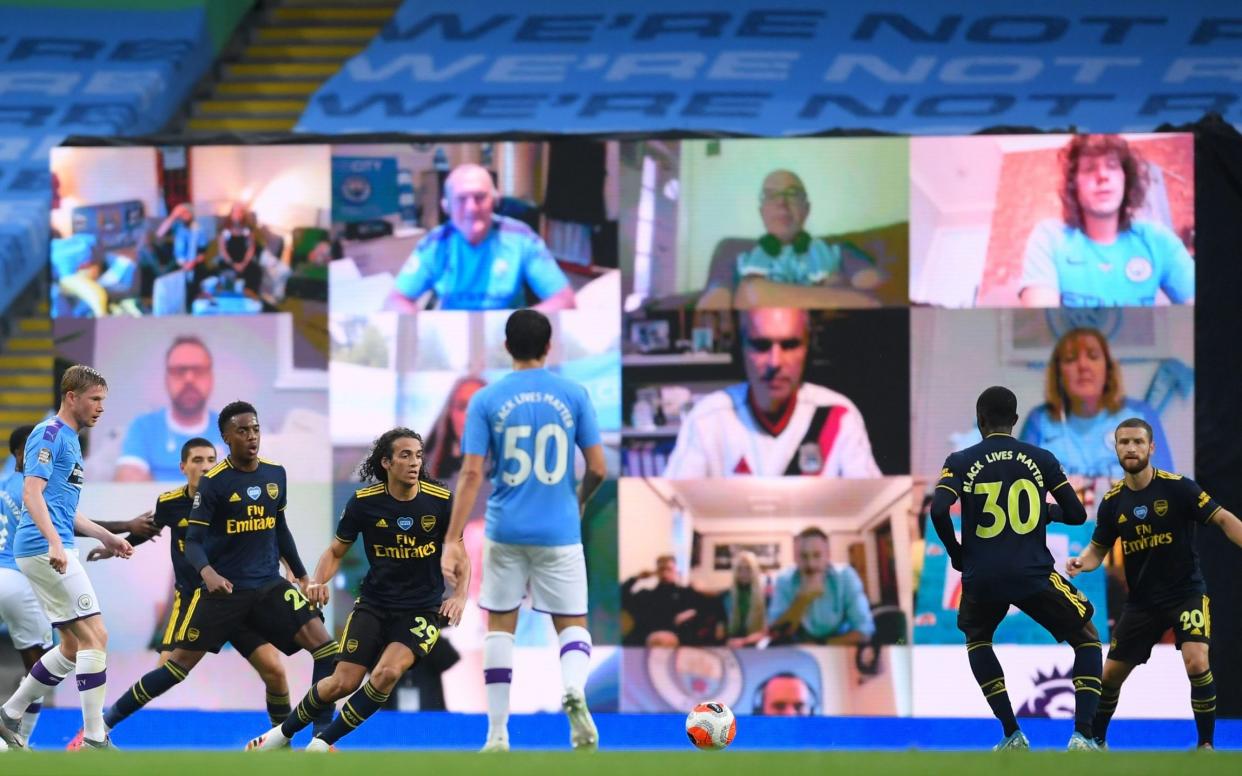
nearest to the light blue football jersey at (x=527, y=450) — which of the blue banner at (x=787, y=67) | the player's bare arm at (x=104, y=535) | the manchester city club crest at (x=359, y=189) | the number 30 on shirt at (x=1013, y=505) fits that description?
the number 30 on shirt at (x=1013, y=505)

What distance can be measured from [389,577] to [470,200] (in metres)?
4.58

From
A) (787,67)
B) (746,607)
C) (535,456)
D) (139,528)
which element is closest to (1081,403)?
(746,607)

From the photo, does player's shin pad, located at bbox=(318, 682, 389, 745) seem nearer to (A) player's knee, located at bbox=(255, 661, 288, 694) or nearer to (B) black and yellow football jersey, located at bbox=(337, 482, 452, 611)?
(B) black and yellow football jersey, located at bbox=(337, 482, 452, 611)

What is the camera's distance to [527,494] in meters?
8.08

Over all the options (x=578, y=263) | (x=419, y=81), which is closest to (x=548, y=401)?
(x=578, y=263)

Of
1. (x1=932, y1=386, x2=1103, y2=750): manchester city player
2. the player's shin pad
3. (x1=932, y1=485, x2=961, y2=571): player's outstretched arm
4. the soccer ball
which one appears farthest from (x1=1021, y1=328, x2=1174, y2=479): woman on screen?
the player's shin pad

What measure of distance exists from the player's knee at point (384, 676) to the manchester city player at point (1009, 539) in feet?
9.24

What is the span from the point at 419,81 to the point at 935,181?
6467 mm

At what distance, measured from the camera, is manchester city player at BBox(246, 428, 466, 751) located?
8547 millimetres

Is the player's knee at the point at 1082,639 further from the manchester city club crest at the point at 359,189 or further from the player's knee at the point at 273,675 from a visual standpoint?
the manchester city club crest at the point at 359,189

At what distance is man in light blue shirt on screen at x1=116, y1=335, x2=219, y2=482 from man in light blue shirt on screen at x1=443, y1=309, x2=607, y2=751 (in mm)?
5124

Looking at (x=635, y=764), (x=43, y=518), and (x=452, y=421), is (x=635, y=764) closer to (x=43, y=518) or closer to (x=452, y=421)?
(x=43, y=518)

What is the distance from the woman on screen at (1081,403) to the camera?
484 inches

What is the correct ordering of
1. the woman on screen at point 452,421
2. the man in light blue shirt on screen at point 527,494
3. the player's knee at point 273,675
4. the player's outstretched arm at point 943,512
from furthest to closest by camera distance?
the woman on screen at point 452,421
the player's knee at point 273,675
the player's outstretched arm at point 943,512
the man in light blue shirt on screen at point 527,494
